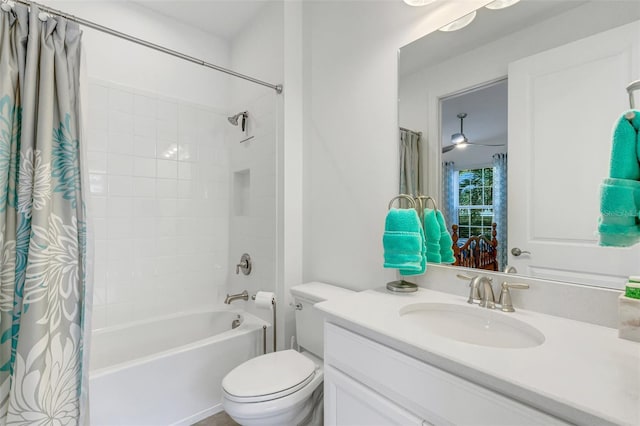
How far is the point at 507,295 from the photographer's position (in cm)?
102

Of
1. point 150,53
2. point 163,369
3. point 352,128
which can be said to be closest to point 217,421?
point 163,369

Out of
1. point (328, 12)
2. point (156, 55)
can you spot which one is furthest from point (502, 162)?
point (156, 55)

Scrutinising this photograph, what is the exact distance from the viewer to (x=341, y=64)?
1.69m

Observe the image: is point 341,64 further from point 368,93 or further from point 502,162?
point 502,162

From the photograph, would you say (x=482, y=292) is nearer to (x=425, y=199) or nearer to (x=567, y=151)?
(x=425, y=199)

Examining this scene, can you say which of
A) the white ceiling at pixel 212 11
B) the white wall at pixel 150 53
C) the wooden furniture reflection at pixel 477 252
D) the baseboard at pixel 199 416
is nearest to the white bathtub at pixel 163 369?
the baseboard at pixel 199 416

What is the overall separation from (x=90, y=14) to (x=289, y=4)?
4.31 feet

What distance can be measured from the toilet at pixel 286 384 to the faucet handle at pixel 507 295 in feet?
2.49

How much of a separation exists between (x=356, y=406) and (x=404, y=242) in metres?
0.61

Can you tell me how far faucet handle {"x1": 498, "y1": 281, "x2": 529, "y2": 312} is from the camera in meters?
1.01

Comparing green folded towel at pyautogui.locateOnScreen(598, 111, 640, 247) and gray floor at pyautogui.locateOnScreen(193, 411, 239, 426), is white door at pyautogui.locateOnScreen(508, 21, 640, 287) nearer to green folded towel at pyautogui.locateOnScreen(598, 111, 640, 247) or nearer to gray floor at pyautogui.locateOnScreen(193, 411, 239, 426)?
green folded towel at pyautogui.locateOnScreen(598, 111, 640, 247)

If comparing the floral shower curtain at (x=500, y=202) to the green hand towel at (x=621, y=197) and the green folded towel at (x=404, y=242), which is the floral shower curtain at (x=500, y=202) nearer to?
the green folded towel at (x=404, y=242)

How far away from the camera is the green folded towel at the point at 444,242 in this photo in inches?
49.4

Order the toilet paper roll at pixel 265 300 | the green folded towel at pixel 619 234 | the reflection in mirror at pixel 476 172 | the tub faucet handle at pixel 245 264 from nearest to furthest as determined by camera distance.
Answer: the green folded towel at pixel 619 234
the reflection in mirror at pixel 476 172
the toilet paper roll at pixel 265 300
the tub faucet handle at pixel 245 264
